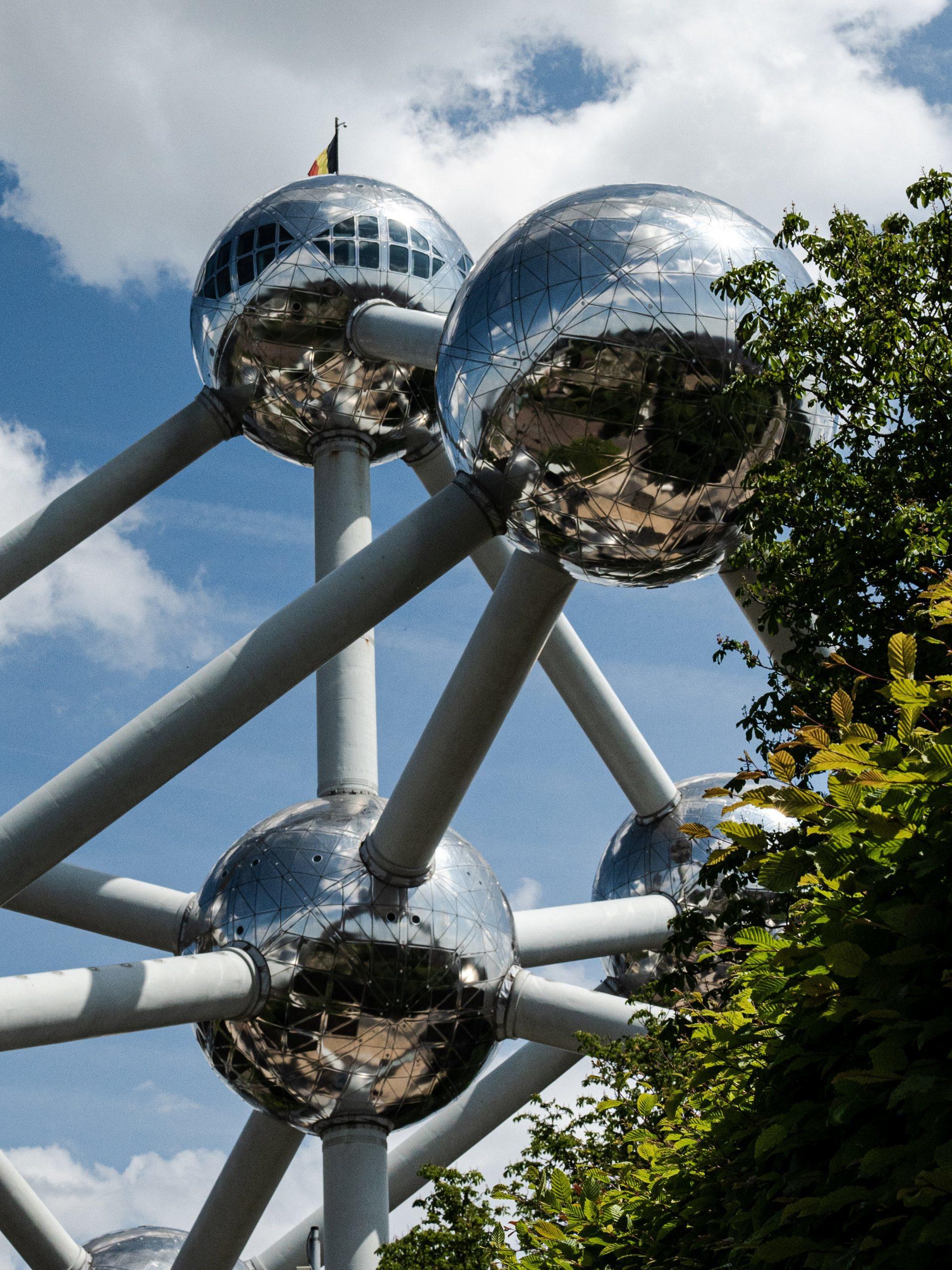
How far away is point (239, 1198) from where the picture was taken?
15383 millimetres

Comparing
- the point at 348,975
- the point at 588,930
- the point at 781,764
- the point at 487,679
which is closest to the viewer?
the point at 781,764

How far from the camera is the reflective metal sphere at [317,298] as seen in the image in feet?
54.3

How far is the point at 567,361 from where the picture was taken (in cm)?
1176

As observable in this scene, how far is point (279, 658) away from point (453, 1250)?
5476 mm

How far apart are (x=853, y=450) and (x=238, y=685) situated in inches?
229

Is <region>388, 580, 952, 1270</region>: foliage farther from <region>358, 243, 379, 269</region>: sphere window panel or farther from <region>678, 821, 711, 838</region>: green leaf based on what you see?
<region>358, 243, 379, 269</region>: sphere window panel

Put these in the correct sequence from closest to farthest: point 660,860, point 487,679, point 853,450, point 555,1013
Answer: point 853,450
point 487,679
point 555,1013
point 660,860

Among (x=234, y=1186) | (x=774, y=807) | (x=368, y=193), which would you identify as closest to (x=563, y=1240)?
(x=774, y=807)

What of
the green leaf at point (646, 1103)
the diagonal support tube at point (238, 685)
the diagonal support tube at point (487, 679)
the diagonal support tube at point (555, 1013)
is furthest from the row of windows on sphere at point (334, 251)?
the green leaf at point (646, 1103)

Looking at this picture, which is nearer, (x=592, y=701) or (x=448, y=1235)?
(x=448, y=1235)

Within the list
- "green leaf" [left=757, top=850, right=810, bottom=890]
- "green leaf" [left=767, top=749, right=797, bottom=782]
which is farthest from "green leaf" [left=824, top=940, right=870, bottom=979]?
"green leaf" [left=767, top=749, right=797, bottom=782]

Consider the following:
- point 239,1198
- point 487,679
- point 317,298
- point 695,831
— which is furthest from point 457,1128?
point 695,831

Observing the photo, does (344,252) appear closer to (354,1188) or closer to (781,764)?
(354,1188)

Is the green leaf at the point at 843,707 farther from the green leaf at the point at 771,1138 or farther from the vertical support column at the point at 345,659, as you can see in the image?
the vertical support column at the point at 345,659
